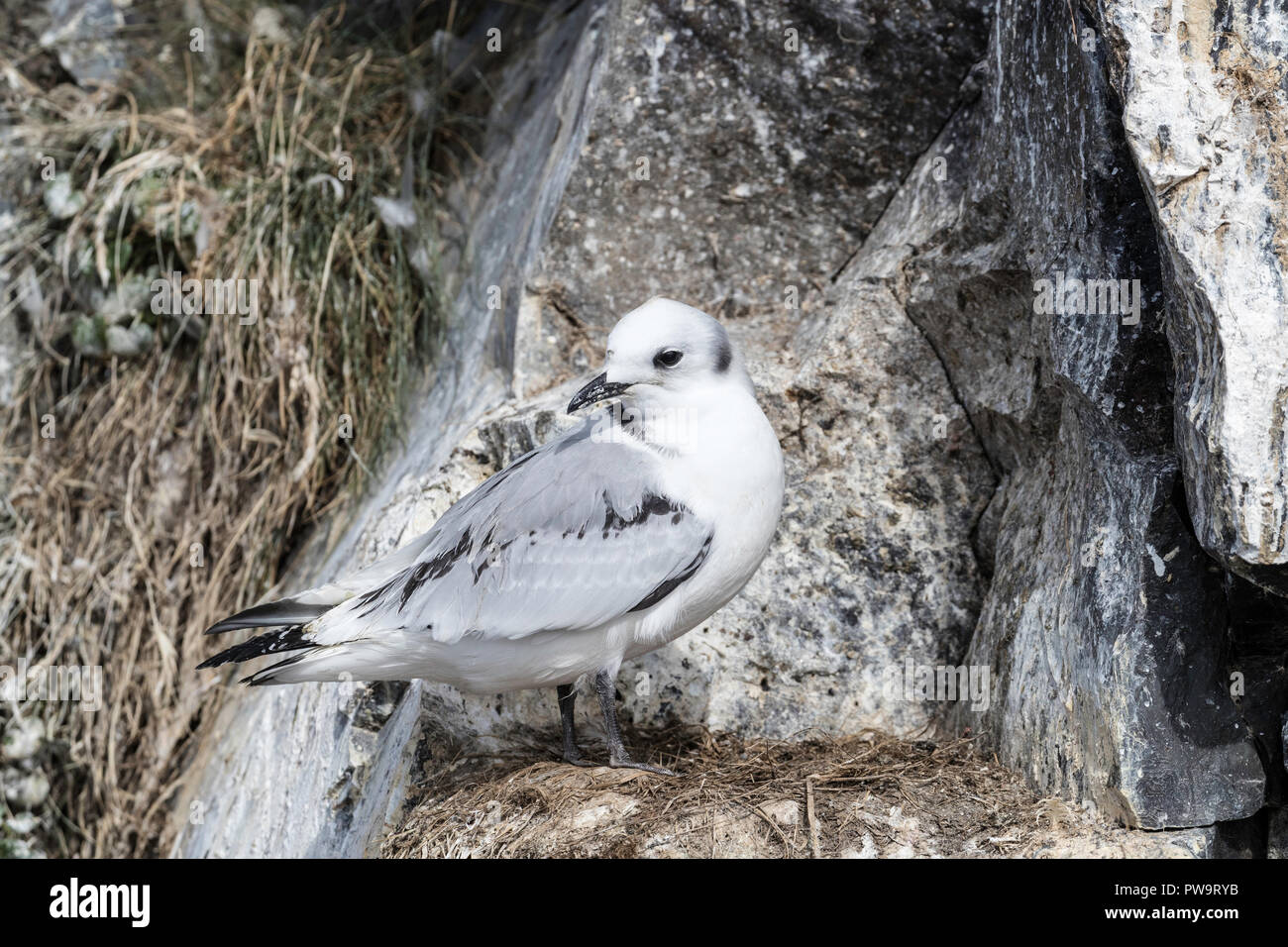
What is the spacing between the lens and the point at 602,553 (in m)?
3.22

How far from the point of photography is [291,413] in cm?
512

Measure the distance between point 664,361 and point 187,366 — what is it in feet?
9.86

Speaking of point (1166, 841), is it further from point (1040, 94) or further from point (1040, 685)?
point (1040, 94)

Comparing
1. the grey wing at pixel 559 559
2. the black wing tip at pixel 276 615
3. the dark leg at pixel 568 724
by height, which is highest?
the grey wing at pixel 559 559

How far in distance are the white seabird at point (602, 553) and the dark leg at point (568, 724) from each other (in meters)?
0.21

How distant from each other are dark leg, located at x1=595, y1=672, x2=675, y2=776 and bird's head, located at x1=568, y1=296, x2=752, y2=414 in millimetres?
746

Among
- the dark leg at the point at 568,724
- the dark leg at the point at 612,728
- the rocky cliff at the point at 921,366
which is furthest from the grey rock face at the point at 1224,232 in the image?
the dark leg at the point at 568,724

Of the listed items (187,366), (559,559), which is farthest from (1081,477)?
(187,366)

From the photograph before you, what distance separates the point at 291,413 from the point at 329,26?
6.44ft

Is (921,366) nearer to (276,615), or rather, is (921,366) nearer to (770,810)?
(770,810)

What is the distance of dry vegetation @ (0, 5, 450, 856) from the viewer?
5.13m

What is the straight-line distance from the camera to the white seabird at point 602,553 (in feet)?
10.5

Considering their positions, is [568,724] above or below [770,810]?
above

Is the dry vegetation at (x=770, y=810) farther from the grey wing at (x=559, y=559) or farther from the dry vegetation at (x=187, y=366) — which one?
the dry vegetation at (x=187, y=366)
